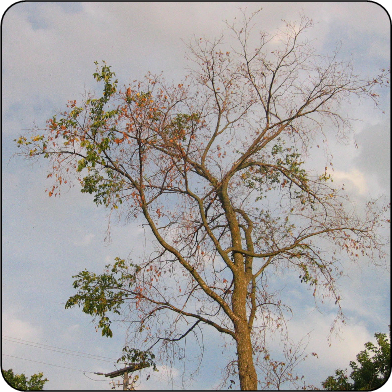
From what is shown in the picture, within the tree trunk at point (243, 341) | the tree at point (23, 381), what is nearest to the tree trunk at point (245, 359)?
the tree trunk at point (243, 341)

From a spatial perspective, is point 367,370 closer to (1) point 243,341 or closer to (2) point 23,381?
(1) point 243,341

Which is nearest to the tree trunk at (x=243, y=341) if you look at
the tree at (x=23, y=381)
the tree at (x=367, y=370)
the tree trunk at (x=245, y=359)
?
the tree trunk at (x=245, y=359)

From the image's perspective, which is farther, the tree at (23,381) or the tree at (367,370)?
the tree at (23,381)

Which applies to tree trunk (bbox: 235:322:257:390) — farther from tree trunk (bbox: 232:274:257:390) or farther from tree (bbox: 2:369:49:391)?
tree (bbox: 2:369:49:391)

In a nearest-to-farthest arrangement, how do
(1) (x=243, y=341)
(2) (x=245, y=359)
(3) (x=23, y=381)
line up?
(2) (x=245, y=359), (1) (x=243, y=341), (3) (x=23, y=381)

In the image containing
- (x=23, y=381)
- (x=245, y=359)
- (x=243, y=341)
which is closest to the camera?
(x=245, y=359)

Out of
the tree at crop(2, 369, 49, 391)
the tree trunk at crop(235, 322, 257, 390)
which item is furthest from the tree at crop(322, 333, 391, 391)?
the tree at crop(2, 369, 49, 391)

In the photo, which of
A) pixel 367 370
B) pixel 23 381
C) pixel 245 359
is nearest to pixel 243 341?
pixel 245 359

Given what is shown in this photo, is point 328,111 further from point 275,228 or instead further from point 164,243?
point 164,243

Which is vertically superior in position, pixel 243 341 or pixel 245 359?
pixel 243 341

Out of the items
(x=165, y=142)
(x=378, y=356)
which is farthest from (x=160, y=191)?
(x=378, y=356)

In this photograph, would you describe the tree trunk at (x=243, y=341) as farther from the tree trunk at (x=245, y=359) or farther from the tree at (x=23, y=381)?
the tree at (x=23, y=381)

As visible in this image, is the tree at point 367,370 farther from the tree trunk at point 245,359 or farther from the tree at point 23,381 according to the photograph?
the tree at point 23,381

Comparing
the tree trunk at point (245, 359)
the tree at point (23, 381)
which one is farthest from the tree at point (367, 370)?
the tree at point (23, 381)
